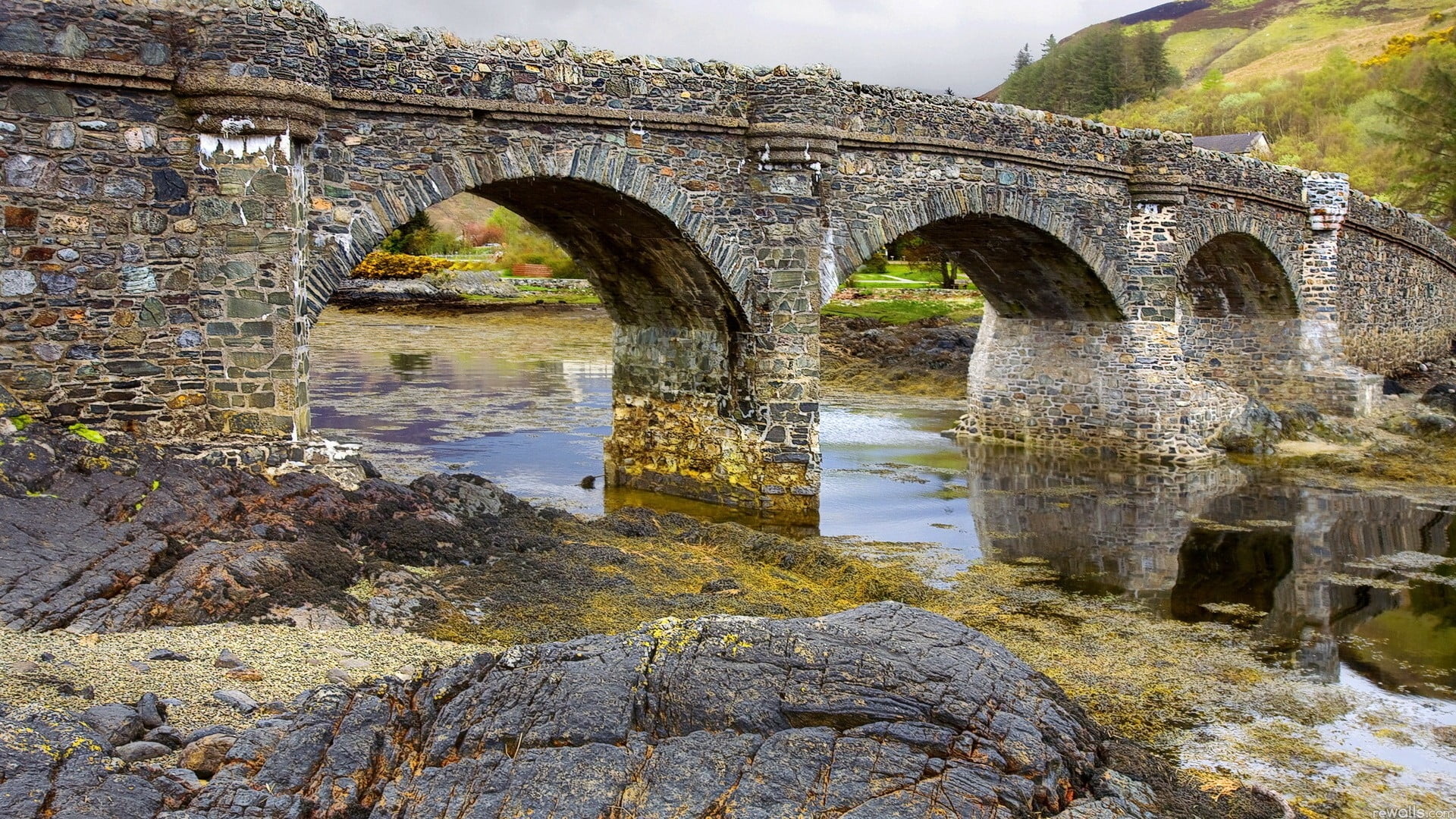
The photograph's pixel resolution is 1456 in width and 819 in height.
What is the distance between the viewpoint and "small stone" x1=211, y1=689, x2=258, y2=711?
6117mm

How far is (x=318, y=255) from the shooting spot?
38.8 ft

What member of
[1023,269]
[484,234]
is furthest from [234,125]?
[484,234]

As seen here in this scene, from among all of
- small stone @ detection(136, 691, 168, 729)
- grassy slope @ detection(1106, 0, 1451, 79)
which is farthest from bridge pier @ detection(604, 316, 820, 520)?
grassy slope @ detection(1106, 0, 1451, 79)

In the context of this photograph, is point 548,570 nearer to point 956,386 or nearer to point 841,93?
point 841,93

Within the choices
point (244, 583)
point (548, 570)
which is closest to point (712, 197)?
point (548, 570)

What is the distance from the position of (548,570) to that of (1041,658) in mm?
4236

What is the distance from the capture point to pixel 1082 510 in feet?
57.8

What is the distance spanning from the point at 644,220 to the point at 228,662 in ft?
29.7

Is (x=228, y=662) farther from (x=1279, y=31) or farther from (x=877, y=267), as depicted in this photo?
(x=1279, y=31)

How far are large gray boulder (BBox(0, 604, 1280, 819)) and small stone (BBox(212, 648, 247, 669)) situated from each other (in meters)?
1.14

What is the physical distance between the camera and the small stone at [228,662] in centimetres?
677

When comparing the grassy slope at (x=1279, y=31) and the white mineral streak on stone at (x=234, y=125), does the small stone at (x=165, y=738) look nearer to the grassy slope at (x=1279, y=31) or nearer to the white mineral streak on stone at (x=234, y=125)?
the white mineral streak on stone at (x=234, y=125)

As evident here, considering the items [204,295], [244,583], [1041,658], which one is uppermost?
[204,295]

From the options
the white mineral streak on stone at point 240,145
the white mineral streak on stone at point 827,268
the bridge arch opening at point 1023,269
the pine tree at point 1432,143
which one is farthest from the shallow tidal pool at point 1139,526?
the pine tree at point 1432,143
